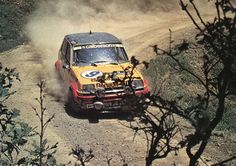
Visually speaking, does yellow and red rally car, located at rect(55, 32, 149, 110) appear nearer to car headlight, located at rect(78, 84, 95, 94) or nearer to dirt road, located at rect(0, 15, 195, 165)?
car headlight, located at rect(78, 84, 95, 94)

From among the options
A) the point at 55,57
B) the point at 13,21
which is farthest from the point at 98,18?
the point at 55,57

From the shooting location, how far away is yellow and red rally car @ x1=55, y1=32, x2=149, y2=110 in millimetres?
11141

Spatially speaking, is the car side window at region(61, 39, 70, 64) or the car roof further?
the car side window at region(61, 39, 70, 64)

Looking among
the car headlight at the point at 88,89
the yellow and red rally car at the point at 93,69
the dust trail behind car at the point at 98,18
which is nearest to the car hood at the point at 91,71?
Answer: the yellow and red rally car at the point at 93,69

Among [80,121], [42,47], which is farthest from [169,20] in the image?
[80,121]

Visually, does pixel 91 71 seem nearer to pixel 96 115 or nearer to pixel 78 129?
pixel 96 115

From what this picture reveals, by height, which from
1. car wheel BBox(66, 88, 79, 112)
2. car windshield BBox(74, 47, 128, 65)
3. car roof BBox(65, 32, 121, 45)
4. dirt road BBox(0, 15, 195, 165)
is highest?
car roof BBox(65, 32, 121, 45)

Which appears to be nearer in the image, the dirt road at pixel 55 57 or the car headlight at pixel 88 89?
the dirt road at pixel 55 57

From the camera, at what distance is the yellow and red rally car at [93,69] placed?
11141mm

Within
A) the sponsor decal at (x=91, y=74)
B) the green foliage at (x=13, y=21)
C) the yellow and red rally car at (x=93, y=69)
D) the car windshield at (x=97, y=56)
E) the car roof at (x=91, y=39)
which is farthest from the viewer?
the green foliage at (x=13, y=21)

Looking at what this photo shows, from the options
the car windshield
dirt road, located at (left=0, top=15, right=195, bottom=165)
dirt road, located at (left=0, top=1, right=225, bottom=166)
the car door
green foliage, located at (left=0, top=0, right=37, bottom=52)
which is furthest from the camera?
green foliage, located at (left=0, top=0, right=37, bottom=52)

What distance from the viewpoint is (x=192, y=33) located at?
19.1m

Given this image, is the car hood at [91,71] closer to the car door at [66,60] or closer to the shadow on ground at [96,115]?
the car door at [66,60]

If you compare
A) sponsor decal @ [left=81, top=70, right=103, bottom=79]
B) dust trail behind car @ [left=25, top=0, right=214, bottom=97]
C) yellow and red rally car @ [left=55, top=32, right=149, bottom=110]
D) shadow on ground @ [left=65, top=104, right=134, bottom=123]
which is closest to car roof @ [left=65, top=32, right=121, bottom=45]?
yellow and red rally car @ [left=55, top=32, right=149, bottom=110]
